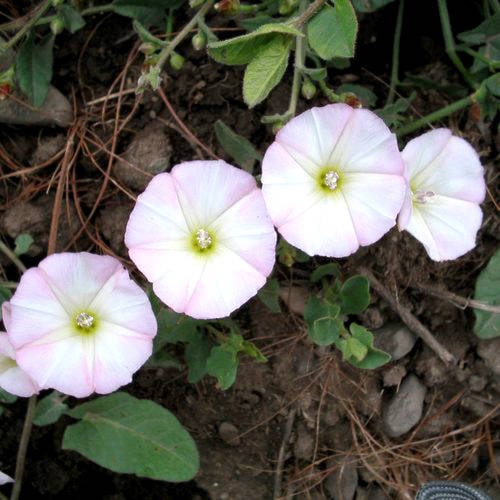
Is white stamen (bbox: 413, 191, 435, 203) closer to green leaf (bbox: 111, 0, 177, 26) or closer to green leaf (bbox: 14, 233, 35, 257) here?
green leaf (bbox: 111, 0, 177, 26)

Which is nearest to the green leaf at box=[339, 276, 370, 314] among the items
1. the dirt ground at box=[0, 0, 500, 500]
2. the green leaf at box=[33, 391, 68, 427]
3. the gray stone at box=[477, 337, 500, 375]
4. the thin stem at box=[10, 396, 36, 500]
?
the dirt ground at box=[0, 0, 500, 500]

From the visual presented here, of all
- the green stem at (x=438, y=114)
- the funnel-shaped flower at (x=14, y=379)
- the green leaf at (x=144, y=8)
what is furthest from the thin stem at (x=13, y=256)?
the green stem at (x=438, y=114)

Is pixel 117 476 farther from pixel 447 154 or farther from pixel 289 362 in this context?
pixel 447 154

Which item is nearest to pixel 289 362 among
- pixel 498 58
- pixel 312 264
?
pixel 312 264

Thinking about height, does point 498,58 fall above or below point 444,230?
above

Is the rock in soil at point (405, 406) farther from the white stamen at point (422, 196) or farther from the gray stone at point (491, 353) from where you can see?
the white stamen at point (422, 196)

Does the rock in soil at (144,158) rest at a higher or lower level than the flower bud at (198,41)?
lower

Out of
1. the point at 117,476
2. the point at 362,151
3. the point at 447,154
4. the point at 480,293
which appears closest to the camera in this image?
the point at 362,151
